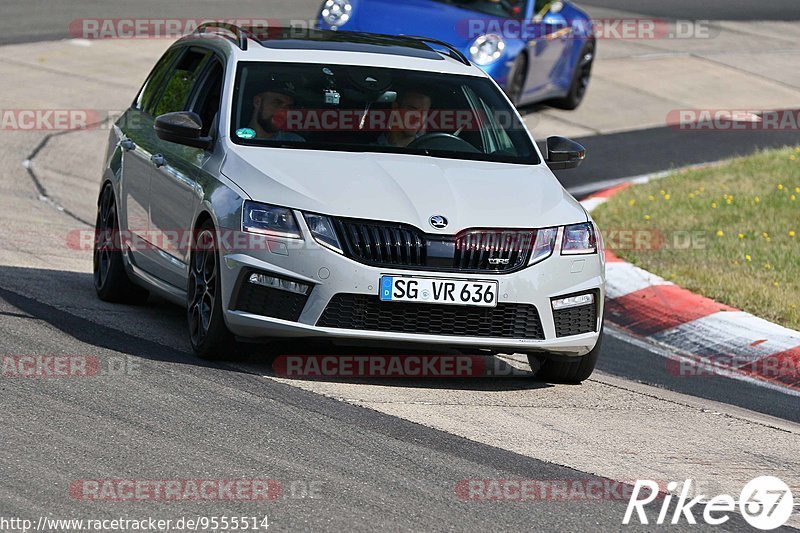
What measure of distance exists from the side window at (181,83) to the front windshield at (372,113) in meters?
0.63

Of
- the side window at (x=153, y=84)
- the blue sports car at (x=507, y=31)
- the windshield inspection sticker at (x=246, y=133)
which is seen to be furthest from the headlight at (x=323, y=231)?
the blue sports car at (x=507, y=31)

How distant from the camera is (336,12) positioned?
→ 16.3 metres

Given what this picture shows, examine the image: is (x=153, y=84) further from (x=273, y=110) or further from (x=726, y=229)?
(x=726, y=229)

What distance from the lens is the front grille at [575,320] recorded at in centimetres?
766

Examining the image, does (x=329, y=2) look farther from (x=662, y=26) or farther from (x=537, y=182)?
(x=662, y=26)

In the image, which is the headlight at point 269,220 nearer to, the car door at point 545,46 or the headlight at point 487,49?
the headlight at point 487,49

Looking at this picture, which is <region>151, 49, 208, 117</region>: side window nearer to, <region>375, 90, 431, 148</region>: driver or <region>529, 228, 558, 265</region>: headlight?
<region>375, 90, 431, 148</region>: driver

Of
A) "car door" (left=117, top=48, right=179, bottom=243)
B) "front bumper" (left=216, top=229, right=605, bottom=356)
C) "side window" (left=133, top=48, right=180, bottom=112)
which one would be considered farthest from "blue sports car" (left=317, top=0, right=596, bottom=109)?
"front bumper" (left=216, top=229, right=605, bottom=356)

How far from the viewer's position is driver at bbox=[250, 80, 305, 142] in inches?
324

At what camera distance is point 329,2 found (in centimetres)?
1641

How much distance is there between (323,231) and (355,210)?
18 cm

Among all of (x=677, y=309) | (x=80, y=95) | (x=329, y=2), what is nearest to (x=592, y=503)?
(x=677, y=309)

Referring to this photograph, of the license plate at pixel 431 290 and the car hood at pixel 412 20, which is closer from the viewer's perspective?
the license plate at pixel 431 290

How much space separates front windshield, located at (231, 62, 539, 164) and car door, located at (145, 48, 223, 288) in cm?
29
